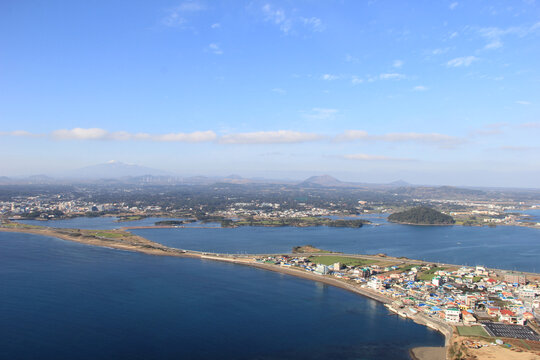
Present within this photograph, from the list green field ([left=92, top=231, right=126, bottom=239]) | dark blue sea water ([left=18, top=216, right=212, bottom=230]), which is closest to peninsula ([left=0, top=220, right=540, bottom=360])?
green field ([left=92, top=231, right=126, bottom=239])

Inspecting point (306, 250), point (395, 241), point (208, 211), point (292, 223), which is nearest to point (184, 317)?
point (306, 250)

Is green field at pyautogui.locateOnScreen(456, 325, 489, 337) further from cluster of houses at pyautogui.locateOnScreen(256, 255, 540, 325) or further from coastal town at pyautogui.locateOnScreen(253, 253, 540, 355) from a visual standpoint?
cluster of houses at pyautogui.locateOnScreen(256, 255, 540, 325)

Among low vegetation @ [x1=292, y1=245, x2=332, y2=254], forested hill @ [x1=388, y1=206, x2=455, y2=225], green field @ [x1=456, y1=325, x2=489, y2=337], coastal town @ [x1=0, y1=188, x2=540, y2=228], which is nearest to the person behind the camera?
green field @ [x1=456, y1=325, x2=489, y2=337]

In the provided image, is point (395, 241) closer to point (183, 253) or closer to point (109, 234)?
point (183, 253)

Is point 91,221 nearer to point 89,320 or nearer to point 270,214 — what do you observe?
point 270,214

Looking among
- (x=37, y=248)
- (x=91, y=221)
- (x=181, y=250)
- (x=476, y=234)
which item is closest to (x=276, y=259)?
(x=181, y=250)

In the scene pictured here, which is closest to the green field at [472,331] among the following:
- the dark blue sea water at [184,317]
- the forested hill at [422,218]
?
the dark blue sea water at [184,317]

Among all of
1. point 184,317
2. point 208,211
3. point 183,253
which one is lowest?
point 184,317
